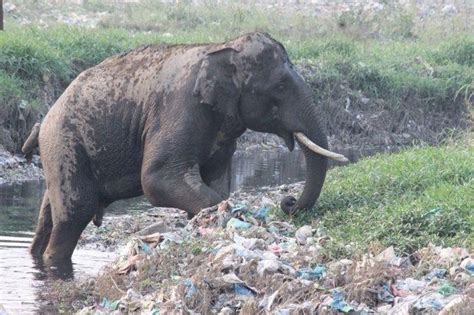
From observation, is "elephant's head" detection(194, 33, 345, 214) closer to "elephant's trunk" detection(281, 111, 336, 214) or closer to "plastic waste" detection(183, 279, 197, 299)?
"elephant's trunk" detection(281, 111, 336, 214)

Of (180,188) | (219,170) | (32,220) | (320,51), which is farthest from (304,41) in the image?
(180,188)

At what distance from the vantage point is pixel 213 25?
92.2 ft

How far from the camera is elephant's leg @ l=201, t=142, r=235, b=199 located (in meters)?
11.5

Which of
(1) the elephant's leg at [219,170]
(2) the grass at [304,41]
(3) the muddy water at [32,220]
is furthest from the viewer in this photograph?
(2) the grass at [304,41]

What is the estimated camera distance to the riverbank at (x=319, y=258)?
8547 millimetres

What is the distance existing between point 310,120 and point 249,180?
755 cm

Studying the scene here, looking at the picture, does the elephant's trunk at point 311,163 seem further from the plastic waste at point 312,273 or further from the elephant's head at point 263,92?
the plastic waste at point 312,273

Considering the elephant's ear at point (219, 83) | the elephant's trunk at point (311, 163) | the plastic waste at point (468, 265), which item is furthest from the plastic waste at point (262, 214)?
the plastic waste at point (468, 265)

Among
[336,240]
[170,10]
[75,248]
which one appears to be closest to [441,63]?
[170,10]

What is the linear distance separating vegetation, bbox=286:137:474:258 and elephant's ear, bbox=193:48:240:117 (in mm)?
1164

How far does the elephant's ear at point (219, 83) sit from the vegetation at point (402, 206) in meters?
1.16

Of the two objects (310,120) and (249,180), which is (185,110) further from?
(249,180)

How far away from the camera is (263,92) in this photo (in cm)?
1121

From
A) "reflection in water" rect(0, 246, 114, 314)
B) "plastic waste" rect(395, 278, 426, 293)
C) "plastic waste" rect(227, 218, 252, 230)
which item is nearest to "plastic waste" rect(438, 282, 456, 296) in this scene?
"plastic waste" rect(395, 278, 426, 293)
